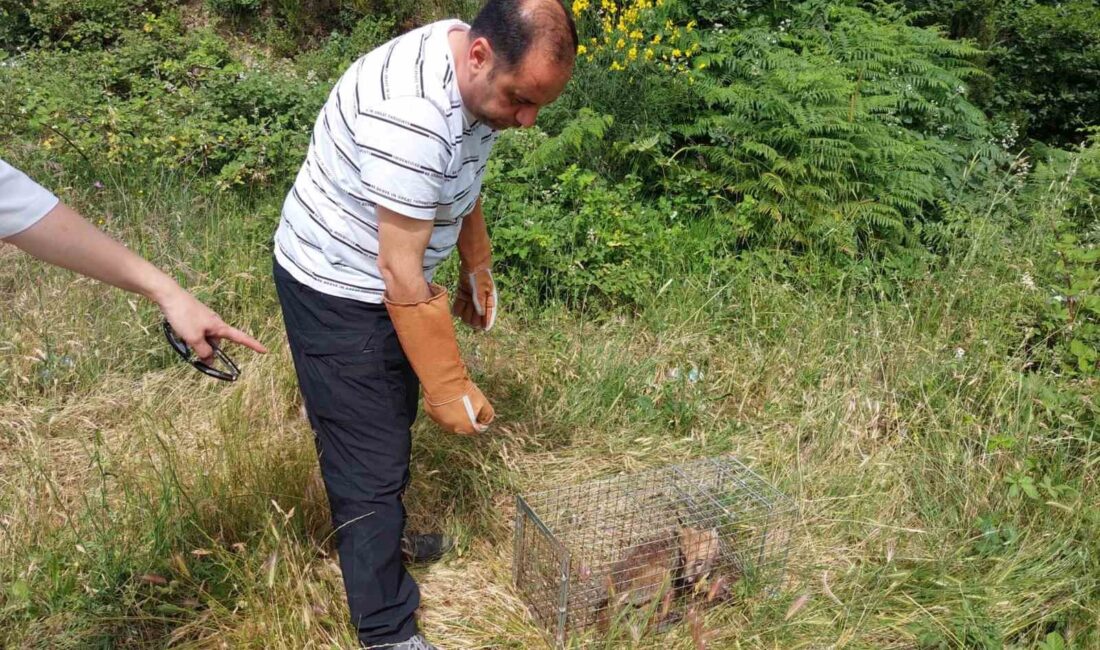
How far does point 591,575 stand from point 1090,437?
1933 millimetres

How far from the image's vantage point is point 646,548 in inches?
109

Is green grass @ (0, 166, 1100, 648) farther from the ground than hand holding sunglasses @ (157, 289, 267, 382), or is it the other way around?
hand holding sunglasses @ (157, 289, 267, 382)

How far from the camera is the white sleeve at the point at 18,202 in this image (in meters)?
1.53

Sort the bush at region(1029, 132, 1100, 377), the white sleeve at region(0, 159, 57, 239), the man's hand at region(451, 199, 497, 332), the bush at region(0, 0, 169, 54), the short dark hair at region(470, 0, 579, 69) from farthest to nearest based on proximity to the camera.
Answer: the bush at region(0, 0, 169, 54) < the bush at region(1029, 132, 1100, 377) < the man's hand at region(451, 199, 497, 332) < the short dark hair at region(470, 0, 579, 69) < the white sleeve at region(0, 159, 57, 239)

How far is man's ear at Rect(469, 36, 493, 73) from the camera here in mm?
1910

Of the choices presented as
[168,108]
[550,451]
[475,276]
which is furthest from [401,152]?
[168,108]

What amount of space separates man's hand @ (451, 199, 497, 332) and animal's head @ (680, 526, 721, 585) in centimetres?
94

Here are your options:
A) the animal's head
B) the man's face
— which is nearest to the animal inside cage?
the animal's head

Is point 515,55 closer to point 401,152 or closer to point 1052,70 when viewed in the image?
point 401,152

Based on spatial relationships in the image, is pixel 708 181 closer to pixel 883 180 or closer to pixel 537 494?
pixel 883 180

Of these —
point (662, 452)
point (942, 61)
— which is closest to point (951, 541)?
point (662, 452)

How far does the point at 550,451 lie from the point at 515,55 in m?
1.83

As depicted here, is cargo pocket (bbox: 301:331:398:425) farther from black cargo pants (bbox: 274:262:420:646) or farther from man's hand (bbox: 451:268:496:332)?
man's hand (bbox: 451:268:496:332)

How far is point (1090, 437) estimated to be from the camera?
122 inches
